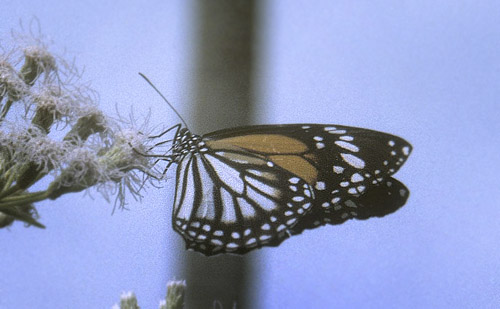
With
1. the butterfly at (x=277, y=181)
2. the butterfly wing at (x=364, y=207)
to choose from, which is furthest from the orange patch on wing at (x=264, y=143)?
Answer: the butterfly wing at (x=364, y=207)

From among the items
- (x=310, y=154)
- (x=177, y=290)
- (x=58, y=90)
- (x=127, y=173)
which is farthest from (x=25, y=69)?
(x=310, y=154)

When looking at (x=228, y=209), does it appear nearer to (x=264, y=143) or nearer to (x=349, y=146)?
(x=264, y=143)

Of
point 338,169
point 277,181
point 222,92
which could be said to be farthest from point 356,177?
point 222,92

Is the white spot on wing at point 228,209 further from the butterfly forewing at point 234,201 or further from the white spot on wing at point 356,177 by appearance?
the white spot on wing at point 356,177

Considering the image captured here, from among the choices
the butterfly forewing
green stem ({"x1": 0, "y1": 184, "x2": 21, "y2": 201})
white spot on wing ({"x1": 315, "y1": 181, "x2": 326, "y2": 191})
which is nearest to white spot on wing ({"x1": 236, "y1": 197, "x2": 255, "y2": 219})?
the butterfly forewing

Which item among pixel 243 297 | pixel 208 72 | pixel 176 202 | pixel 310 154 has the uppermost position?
pixel 208 72

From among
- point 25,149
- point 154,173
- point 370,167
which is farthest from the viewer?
point 370,167

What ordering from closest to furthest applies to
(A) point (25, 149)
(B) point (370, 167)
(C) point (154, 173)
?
(A) point (25, 149) → (C) point (154, 173) → (B) point (370, 167)

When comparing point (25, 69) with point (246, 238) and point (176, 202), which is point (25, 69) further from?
point (246, 238)
